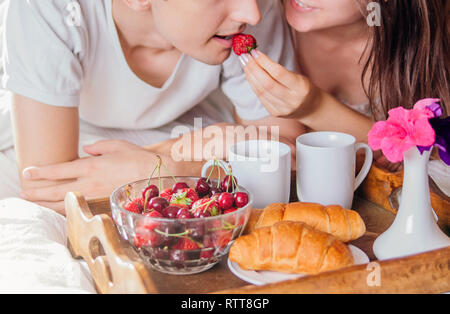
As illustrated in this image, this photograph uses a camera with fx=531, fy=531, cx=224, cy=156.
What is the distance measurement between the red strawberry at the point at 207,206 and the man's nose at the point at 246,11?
1.72 feet

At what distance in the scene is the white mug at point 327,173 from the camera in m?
1.05

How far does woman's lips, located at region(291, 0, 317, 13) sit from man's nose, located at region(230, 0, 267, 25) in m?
0.29

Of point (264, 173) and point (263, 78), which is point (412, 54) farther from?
point (264, 173)

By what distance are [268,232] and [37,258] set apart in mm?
401

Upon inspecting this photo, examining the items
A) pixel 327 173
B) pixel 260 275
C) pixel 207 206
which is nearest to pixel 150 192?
pixel 207 206

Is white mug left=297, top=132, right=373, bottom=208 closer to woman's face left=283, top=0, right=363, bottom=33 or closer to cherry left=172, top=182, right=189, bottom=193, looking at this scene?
cherry left=172, top=182, right=189, bottom=193

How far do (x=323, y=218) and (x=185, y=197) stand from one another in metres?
0.24

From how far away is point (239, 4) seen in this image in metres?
1.25

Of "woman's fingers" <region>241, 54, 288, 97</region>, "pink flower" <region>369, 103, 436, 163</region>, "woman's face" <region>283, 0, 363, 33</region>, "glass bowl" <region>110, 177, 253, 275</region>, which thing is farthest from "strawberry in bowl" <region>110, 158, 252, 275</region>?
"woman's face" <region>283, 0, 363, 33</region>

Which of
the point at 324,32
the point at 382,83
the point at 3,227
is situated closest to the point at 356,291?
the point at 3,227

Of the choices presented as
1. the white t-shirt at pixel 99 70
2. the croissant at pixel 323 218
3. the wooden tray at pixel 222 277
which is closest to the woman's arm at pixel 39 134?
the white t-shirt at pixel 99 70

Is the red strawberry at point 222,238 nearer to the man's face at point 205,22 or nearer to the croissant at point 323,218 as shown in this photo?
the croissant at point 323,218
